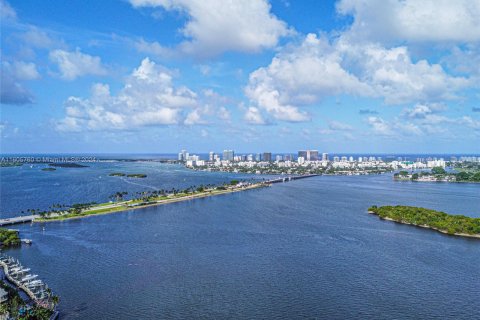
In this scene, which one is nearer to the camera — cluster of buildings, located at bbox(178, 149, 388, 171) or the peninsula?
the peninsula

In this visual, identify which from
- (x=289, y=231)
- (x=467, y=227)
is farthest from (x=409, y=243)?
(x=289, y=231)

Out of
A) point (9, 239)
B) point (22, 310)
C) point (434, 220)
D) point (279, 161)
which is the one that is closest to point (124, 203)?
point (9, 239)

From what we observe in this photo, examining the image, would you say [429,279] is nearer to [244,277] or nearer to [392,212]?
[244,277]

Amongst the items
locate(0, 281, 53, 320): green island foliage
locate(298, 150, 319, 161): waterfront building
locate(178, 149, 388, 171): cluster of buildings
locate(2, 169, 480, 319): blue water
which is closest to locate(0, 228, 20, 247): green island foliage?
locate(2, 169, 480, 319): blue water

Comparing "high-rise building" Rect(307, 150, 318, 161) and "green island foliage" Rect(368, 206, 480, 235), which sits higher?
"high-rise building" Rect(307, 150, 318, 161)

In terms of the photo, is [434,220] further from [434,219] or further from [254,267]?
[254,267]

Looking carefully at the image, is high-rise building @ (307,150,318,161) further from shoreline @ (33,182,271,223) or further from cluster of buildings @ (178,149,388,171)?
shoreline @ (33,182,271,223)


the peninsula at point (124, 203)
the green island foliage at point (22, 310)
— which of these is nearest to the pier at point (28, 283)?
the green island foliage at point (22, 310)
